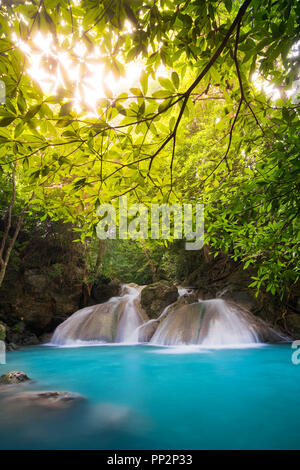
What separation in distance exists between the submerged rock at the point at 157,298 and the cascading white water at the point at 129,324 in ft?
1.74

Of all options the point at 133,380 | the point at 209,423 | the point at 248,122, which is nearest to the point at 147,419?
the point at 209,423

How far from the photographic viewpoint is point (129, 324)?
11.2 metres

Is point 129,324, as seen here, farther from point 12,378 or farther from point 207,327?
point 12,378

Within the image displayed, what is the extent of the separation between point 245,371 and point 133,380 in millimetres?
A: 2373

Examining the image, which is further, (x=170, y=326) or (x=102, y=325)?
(x=102, y=325)

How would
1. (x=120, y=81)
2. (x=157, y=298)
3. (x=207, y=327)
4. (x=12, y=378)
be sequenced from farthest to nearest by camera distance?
(x=157, y=298) < (x=207, y=327) < (x=12, y=378) < (x=120, y=81)

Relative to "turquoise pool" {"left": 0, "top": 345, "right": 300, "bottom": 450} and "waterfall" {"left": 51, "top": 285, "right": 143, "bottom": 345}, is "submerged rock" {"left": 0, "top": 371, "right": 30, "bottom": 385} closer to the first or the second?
"turquoise pool" {"left": 0, "top": 345, "right": 300, "bottom": 450}

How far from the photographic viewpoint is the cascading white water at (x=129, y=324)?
10.6 meters

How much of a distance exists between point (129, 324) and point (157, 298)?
1644 mm

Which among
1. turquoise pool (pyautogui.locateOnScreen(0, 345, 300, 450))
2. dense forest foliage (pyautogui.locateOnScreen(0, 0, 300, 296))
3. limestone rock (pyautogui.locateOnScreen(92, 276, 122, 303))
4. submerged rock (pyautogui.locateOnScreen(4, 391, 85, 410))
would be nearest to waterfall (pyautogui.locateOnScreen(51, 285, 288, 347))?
turquoise pool (pyautogui.locateOnScreen(0, 345, 300, 450))

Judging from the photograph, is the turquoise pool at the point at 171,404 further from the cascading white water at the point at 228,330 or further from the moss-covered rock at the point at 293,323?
the moss-covered rock at the point at 293,323

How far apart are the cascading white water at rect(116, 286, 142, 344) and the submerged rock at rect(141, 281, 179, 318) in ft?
1.74

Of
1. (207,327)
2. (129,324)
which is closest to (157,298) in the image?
(129,324)

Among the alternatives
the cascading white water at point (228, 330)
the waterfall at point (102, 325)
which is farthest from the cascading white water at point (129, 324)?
the cascading white water at point (228, 330)
